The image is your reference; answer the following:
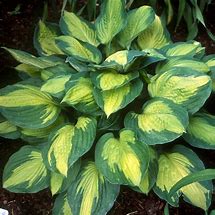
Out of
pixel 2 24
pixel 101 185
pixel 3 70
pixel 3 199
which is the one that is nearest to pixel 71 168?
pixel 101 185

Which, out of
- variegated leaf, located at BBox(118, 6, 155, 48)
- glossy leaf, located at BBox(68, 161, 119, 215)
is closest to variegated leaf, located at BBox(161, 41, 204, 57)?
variegated leaf, located at BBox(118, 6, 155, 48)

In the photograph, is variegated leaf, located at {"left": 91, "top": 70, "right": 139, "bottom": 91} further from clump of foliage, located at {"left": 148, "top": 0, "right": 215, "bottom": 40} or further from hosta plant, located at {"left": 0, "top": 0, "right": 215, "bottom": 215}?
clump of foliage, located at {"left": 148, "top": 0, "right": 215, "bottom": 40}

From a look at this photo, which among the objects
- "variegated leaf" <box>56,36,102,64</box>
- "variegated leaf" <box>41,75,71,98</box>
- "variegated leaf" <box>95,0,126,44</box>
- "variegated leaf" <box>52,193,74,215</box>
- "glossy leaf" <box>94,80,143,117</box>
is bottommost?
"variegated leaf" <box>52,193,74,215</box>

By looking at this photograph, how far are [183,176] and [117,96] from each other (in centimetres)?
31

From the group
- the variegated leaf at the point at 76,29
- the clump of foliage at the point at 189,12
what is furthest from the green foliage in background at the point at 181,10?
the variegated leaf at the point at 76,29

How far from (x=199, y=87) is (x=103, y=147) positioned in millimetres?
321

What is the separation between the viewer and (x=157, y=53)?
1427 millimetres

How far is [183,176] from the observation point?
136 cm

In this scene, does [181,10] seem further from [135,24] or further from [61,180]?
[61,180]

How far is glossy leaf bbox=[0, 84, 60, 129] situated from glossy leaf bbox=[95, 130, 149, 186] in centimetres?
18

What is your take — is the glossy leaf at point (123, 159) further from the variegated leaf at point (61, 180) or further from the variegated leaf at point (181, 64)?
the variegated leaf at point (181, 64)

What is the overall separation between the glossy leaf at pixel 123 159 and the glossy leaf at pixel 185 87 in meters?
0.17

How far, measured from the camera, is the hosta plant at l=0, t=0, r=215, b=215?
4.20ft

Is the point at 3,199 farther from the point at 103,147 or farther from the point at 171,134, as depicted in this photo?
the point at 171,134
